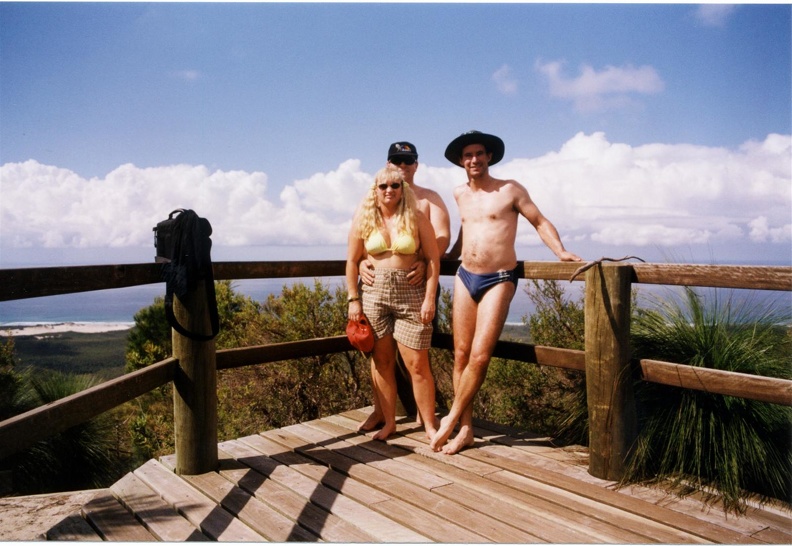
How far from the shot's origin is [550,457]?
357 centimetres

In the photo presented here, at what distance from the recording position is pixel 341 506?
2881mm

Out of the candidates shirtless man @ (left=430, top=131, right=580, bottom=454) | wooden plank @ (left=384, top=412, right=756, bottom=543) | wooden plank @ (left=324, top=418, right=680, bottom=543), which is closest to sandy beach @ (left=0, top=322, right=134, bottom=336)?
shirtless man @ (left=430, top=131, right=580, bottom=454)

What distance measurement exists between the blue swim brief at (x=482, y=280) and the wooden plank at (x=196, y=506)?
1.91 meters

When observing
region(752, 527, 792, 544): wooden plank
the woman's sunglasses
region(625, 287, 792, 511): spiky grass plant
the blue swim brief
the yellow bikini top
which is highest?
the woman's sunglasses

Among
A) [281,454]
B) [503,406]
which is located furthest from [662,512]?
[503,406]

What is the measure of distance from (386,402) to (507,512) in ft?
4.57

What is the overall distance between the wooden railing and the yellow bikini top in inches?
28.1

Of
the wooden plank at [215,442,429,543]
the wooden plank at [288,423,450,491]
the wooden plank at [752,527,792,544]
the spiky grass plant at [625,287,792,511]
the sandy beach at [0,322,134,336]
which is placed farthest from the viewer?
the sandy beach at [0,322,134,336]

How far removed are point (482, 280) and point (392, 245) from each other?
0.62 metres

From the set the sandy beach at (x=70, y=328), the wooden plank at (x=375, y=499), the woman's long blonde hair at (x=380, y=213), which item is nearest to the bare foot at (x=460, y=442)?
the wooden plank at (x=375, y=499)

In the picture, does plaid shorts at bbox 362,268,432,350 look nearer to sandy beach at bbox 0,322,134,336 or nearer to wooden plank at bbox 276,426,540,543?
wooden plank at bbox 276,426,540,543

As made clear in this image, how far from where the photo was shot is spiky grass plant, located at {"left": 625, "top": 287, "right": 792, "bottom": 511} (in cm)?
296

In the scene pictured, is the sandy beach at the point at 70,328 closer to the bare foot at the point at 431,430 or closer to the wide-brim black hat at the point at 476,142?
the bare foot at the point at 431,430

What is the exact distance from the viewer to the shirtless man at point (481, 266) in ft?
12.0
